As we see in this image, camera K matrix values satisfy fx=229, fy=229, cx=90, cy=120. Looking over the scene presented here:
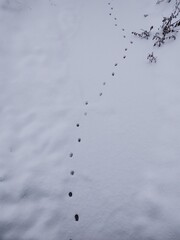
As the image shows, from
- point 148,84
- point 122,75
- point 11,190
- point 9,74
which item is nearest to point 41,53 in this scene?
point 9,74

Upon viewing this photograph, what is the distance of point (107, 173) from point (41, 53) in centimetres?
261

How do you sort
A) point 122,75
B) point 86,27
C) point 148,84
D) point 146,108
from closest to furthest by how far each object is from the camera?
point 146,108 < point 148,84 < point 122,75 < point 86,27

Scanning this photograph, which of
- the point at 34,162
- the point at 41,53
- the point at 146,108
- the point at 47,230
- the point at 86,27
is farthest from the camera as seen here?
the point at 86,27

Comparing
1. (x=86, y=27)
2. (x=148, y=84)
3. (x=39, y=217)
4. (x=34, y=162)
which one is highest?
(x=86, y=27)

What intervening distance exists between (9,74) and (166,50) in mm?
2558

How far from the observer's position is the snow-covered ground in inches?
90.5

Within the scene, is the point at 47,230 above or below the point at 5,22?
below

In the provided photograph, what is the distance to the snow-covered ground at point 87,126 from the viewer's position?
90.5 inches

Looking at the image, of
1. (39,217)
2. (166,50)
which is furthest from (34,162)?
(166,50)

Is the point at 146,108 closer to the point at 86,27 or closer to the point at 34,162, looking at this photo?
the point at 34,162

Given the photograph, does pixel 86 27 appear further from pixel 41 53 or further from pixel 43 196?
pixel 43 196

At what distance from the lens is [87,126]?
10.2 feet

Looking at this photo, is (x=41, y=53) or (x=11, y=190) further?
(x=41, y=53)

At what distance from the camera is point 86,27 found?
4.51 metres
